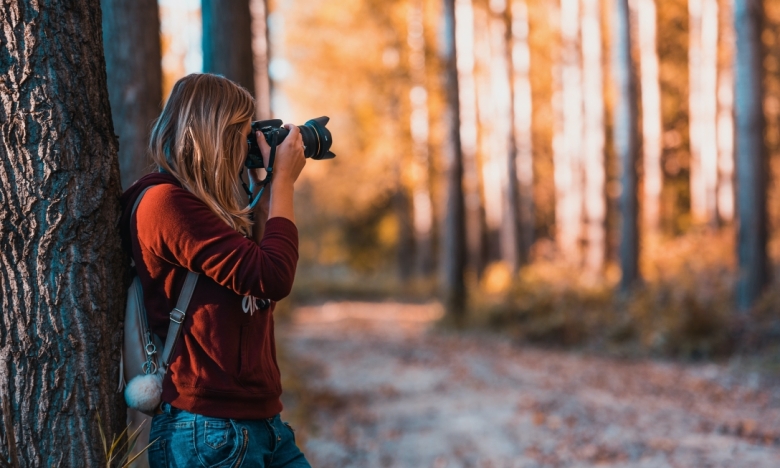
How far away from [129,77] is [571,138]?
15.8 m

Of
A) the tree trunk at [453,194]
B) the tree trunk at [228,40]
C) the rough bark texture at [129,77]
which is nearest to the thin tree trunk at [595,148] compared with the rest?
the tree trunk at [453,194]

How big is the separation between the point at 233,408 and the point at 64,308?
1.97 ft

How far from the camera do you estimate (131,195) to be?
7.82ft

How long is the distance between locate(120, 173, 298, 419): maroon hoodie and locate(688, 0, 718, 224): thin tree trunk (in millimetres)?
21841

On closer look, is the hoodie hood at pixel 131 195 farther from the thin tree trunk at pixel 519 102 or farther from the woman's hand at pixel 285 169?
the thin tree trunk at pixel 519 102

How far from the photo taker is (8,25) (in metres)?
2.25

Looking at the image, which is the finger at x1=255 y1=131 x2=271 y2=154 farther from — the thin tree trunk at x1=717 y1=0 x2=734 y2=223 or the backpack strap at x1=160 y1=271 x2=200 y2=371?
the thin tree trunk at x1=717 y1=0 x2=734 y2=223

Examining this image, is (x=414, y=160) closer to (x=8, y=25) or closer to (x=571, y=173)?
(x=571, y=173)

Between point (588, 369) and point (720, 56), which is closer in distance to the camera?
point (588, 369)

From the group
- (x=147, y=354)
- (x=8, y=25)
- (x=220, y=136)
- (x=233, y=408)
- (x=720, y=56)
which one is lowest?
(x=233, y=408)

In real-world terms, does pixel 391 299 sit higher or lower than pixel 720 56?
lower

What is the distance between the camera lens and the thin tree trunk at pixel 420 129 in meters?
20.8

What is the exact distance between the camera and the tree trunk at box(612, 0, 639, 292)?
13531 millimetres

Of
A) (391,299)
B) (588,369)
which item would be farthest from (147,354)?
(391,299)
